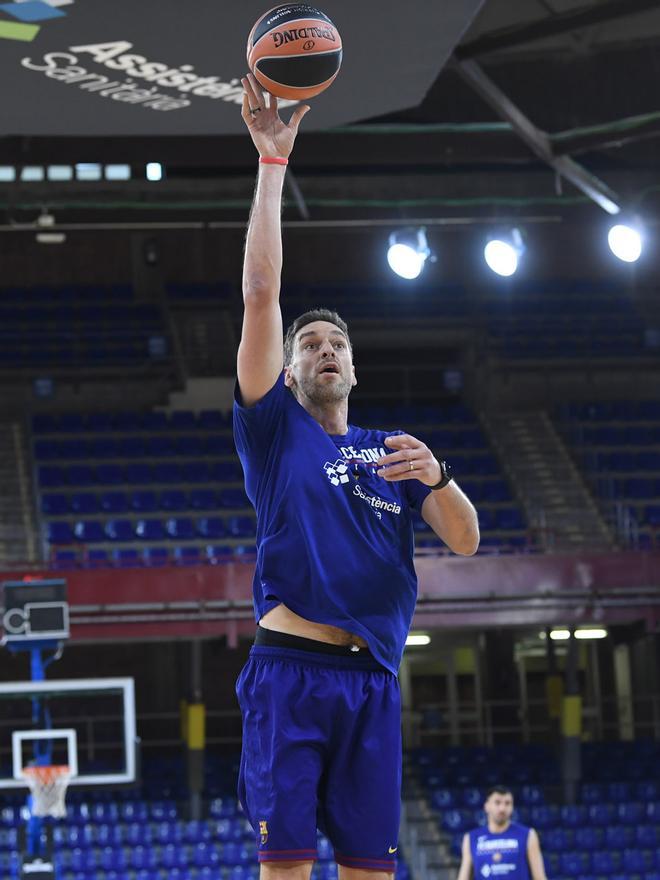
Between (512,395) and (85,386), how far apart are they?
25.3 ft

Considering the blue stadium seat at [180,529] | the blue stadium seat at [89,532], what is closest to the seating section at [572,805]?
the blue stadium seat at [180,529]

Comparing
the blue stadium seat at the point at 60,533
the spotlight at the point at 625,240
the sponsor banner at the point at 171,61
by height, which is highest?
the sponsor banner at the point at 171,61

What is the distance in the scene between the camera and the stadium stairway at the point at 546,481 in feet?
72.2

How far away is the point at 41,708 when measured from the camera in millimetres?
16500

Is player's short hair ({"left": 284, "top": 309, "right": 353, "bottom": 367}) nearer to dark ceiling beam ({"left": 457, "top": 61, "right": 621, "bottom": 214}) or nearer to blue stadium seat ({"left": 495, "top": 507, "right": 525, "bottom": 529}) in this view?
dark ceiling beam ({"left": 457, "top": 61, "right": 621, "bottom": 214})

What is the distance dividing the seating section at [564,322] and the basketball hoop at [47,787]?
1418 cm

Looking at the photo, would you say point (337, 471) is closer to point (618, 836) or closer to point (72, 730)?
point (72, 730)

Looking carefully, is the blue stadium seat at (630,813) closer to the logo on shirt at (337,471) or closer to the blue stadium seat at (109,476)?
the blue stadium seat at (109,476)

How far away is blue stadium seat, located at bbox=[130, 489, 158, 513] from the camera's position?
869 inches

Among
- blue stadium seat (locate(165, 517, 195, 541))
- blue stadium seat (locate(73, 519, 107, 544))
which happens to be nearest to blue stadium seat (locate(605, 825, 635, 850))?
blue stadium seat (locate(165, 517, 195, 541))

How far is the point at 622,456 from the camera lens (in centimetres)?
2389

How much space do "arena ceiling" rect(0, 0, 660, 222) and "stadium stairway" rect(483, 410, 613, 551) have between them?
153 inches

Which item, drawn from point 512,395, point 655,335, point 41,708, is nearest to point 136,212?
point 512,395

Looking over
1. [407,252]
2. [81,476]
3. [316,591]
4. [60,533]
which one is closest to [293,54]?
[316,591]
